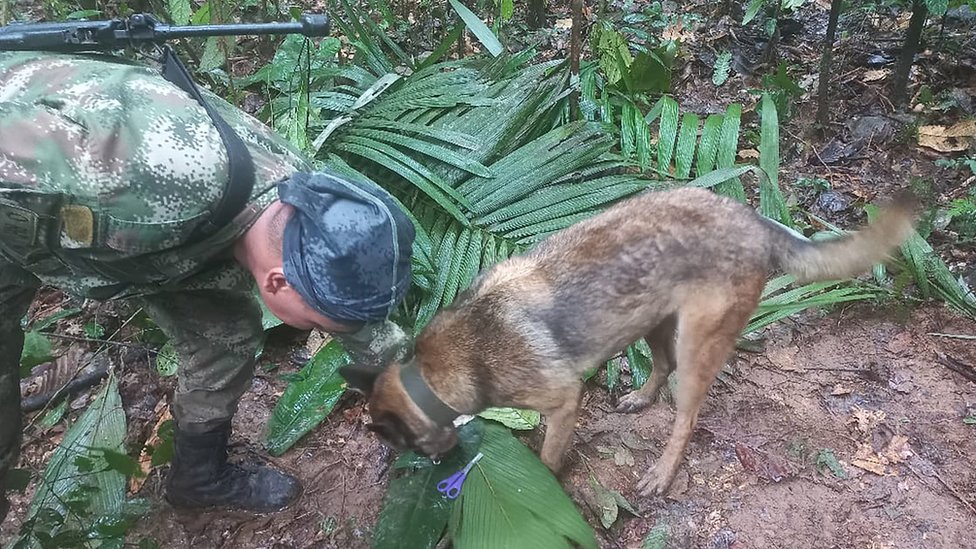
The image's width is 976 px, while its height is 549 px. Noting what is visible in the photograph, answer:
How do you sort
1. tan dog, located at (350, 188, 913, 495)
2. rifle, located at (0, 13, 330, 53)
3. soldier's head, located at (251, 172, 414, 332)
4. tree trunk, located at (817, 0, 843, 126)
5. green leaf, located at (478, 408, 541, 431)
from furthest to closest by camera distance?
tree trunk, located at (817, 0, 843, 126) < green leaf, located at (478, 408, 541, 431) < tan dog, located at (350, 188, 913, 495) < rifle, located at (0, 13, 330, 53) < soldier's head, located at (251, 172, 414, 332)

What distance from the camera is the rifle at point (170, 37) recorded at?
2189 millimetres

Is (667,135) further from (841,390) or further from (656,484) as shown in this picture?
(656,484)

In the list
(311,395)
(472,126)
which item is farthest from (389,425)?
(472,126)

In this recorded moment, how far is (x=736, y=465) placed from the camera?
3.43 meters

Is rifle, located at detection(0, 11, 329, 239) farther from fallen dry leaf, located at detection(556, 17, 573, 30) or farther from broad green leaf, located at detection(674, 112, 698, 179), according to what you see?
fallen dry leaf, located at detection(556, 17, 573, 30)

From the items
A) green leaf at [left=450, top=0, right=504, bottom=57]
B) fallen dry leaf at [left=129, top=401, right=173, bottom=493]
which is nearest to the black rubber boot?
fallen dry leaf at [left=129, top=401, right=173, bottom=493]

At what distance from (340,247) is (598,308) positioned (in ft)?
4.28

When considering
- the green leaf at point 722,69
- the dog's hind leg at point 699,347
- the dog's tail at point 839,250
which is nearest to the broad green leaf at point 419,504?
the dog's hind leg at point 699,347

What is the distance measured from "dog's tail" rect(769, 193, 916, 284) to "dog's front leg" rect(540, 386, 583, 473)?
109cm

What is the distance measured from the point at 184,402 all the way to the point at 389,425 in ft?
3.15

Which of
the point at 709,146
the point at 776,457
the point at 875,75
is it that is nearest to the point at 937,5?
the point at 709,146

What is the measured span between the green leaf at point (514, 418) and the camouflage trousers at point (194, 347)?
3.87 feet

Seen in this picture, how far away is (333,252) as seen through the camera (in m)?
2.08

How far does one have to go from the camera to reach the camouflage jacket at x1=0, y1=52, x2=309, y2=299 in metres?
2.00
